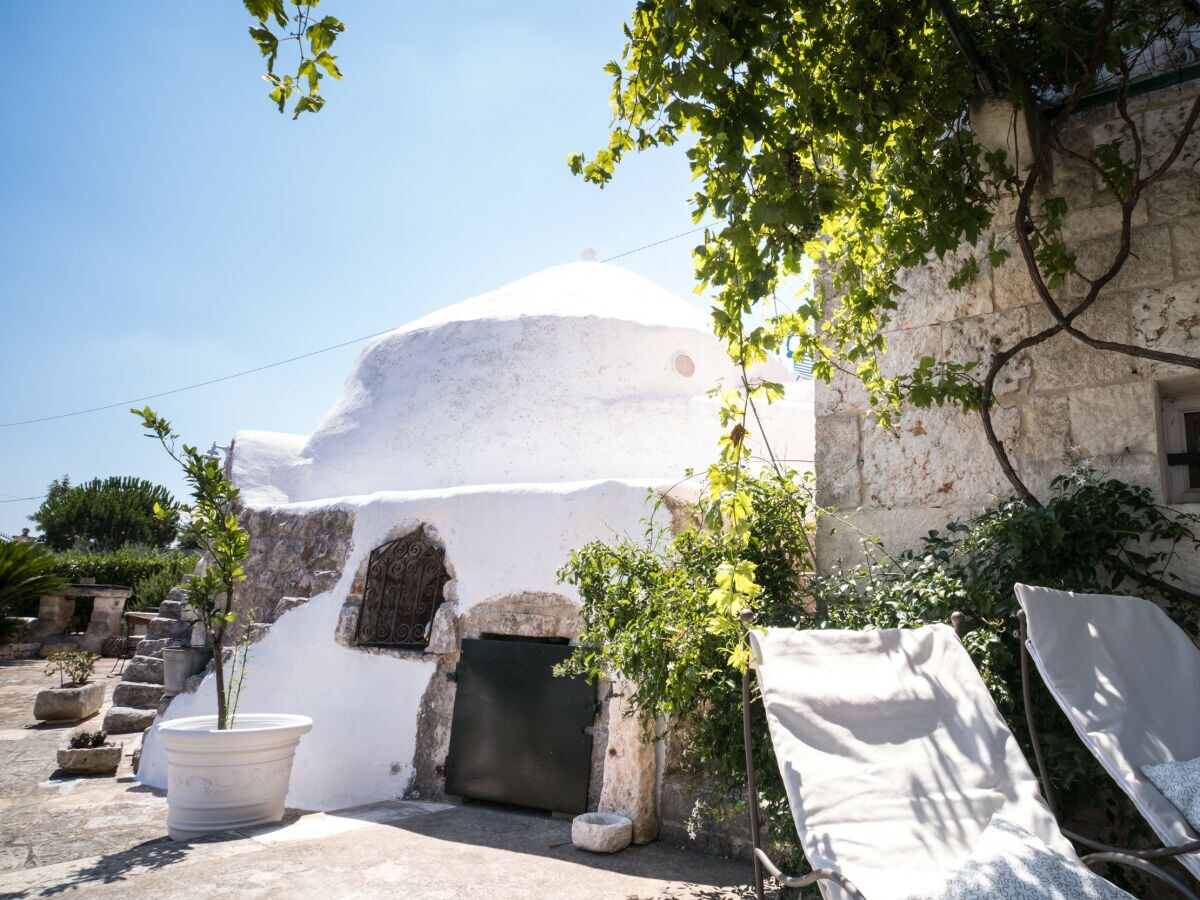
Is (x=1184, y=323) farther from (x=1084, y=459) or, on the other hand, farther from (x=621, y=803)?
(x=621, y=803)

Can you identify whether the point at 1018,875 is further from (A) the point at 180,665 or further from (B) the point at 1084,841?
(A) the point at 180,665

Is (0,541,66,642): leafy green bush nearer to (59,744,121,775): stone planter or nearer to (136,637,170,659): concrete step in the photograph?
(136,637,170,659): concrete step

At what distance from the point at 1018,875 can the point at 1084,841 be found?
20.4 inches

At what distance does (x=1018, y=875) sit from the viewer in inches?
55.4

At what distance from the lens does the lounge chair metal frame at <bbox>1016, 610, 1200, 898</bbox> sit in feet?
4.98

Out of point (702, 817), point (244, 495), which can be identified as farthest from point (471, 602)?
point (244, 495)

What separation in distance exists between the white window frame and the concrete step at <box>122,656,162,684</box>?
6864mm

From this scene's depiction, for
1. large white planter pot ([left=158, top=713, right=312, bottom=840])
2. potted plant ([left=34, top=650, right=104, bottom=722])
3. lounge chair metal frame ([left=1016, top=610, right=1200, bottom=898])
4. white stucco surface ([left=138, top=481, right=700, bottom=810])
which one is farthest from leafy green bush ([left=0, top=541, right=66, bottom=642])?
lounge chair metal frame ([left=1016, top=610, right=1200, bottom=898])

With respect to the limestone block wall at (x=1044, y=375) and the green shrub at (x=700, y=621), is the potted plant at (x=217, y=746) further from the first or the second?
the limestone block wall at (x=1044, y=375)

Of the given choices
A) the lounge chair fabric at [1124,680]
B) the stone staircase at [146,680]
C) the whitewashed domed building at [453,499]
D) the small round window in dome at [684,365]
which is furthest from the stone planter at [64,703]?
the lounge chair fabric at [1124,680]

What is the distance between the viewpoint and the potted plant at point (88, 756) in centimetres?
539

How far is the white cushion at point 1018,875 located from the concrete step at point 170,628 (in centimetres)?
620

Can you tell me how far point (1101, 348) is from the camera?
251cm

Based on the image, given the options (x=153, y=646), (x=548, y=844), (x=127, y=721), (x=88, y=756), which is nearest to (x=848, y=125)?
(x=548, y=844)
